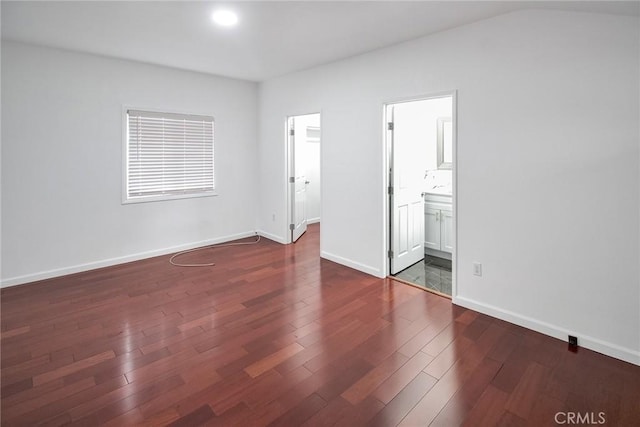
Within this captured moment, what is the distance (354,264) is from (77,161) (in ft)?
11.4

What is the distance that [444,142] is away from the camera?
487cm

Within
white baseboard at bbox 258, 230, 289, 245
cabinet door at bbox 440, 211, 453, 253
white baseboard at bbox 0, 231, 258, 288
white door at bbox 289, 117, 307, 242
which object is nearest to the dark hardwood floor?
white baseboard at bbox 0, 231, 258, 288

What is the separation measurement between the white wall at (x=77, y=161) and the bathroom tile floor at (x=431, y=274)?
313 cm

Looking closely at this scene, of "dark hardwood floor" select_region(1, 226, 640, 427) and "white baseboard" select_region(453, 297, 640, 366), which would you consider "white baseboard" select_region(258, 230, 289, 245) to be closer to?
"dark hardwood floor" select_region(1, 226, 640, 427)

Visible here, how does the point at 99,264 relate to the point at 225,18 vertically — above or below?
below

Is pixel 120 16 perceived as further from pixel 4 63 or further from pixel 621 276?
pixel 621 276

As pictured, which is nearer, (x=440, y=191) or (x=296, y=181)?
(x=440, y=191)

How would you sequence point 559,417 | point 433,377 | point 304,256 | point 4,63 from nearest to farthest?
point 559,417, point 433,377, point 4,63, point 304,256

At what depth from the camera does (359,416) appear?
1.88 meters

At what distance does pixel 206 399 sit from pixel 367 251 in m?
2.50

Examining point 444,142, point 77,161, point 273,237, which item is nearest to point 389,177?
point 444,142

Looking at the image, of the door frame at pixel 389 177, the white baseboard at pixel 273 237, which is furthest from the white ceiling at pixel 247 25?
the white baseboard at pixel 273 237

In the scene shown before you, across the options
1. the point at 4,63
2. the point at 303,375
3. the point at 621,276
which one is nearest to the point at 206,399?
the point at 303,375

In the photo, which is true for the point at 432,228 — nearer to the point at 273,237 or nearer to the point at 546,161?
the point at 546,161
